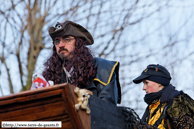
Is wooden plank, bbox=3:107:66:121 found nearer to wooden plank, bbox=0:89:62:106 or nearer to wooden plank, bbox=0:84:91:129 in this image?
wooden plank, bbox=0:84:91:129

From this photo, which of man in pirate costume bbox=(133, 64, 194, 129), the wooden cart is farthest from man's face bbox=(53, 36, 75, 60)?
man in pirate costume bbox=(133, 64, 194, 129)

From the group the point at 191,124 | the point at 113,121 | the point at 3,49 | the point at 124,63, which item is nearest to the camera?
the point at 113,121

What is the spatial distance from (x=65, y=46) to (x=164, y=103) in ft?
4.89

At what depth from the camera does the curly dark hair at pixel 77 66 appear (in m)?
2.92

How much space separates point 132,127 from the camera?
2.57m

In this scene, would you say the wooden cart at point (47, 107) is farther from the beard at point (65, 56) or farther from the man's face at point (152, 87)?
the man's face at point (152, 87)

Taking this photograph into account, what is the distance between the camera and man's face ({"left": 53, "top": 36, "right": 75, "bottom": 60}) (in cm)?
306

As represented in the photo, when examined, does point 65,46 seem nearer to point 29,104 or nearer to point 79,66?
point 79,66

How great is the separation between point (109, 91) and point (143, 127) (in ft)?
1.47

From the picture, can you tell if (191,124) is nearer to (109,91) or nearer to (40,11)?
(109,91)

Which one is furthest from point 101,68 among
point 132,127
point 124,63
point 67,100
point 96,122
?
point 124,63

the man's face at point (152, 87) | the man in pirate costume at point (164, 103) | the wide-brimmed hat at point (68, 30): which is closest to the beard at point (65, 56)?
the wide-brimmed hat at point (68, 30)

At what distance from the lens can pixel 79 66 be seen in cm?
301

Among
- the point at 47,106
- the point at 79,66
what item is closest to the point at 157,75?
the point at 79,66
